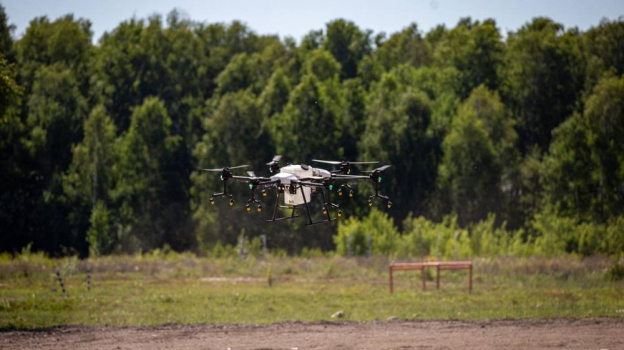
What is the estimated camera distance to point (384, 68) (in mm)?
84000

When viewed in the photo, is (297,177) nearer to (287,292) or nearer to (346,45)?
(287,292)

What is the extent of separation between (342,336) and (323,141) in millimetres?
41513

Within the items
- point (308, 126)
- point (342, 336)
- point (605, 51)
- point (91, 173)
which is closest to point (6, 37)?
point (91, 173)

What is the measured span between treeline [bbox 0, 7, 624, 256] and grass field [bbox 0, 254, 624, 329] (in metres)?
15.4

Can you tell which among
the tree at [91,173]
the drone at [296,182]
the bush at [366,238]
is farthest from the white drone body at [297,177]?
the tree at [91,173]

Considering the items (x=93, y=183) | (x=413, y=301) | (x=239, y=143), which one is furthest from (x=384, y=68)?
(x=413, y=301)

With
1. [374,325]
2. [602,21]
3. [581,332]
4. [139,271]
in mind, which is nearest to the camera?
[581,332]

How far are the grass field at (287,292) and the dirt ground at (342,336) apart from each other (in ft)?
5.14

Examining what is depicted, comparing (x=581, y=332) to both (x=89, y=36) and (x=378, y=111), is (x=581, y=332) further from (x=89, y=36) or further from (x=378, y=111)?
(x=89, y=36)

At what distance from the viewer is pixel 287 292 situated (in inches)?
1411

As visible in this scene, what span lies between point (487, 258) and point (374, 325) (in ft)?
69.7

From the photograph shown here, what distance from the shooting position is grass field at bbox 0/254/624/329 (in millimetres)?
29250

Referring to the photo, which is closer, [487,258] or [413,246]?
[487,258]

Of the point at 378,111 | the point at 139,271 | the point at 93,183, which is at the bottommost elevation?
the point at 139,271
